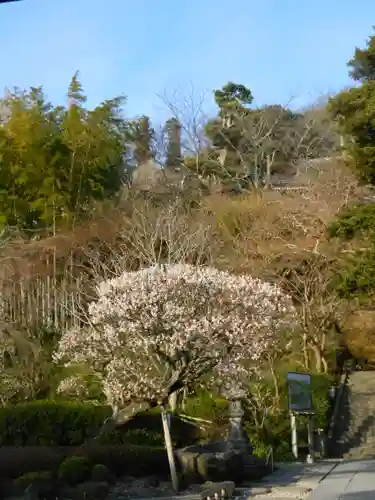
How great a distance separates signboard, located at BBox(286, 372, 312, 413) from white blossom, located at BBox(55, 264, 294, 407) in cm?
406

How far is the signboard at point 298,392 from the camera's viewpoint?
16.4 metres

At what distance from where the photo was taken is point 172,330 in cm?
1086

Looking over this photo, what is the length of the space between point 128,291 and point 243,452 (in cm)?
382

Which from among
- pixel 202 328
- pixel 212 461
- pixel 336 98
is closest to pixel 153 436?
pixel 212 461

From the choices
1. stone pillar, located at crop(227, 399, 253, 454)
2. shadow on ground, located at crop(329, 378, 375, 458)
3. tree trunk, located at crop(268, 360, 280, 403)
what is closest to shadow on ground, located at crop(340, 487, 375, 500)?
stone pillar, located at crop(227, 399, 253, 454)

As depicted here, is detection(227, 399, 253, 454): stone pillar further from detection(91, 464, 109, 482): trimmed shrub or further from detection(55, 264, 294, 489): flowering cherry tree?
detection(91, 464, 109, 482): trimmed shrub

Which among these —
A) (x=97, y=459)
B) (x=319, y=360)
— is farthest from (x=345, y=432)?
(x=97, y=459)

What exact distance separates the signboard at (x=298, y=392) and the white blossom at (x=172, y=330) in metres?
4.06

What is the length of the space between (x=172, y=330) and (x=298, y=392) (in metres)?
6.61

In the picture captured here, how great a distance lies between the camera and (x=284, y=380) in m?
19.9

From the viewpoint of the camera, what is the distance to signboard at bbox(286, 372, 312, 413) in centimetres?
1641

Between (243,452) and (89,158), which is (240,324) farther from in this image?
(89,158)

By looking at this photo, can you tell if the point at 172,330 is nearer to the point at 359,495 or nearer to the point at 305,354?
the point at 359,495

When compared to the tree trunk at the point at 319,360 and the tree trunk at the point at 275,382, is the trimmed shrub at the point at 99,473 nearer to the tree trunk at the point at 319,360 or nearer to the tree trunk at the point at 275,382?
the tree trunk at the point at 275,382
